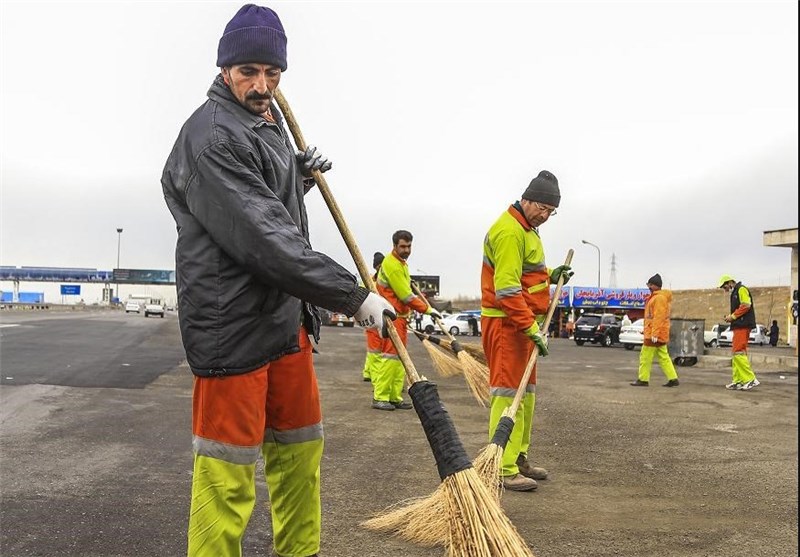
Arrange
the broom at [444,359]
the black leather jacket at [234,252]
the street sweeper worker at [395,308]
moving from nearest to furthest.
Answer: the black leather jacket at [234,252] < the street sweeper worker at [395,308] < the broom at [444,359]

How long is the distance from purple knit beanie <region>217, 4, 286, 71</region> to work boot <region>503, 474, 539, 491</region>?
132 inches

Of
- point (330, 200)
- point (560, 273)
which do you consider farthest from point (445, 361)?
point (330, 200)

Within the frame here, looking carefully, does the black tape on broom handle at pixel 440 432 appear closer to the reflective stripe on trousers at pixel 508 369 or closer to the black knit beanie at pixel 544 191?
the reflective stripe on trousers at pixel 508 369

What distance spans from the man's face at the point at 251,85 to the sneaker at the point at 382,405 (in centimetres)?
634

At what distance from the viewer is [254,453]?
2602 mm

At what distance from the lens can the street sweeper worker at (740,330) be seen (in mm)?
12172

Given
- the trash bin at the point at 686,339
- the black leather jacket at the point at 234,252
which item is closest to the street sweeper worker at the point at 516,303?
the black leather jacket at the point at 234,252

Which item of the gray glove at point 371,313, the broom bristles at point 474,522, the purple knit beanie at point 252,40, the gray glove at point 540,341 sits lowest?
the broom bristles at point 474,522

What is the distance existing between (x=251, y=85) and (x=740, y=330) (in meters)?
12.1

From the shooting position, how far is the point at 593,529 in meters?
4.14

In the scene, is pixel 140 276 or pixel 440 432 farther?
pixel 140 276

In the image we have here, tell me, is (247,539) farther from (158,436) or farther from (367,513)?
(158,436)

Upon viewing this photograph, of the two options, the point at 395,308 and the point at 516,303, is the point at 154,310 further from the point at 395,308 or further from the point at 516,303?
the point at 516,303

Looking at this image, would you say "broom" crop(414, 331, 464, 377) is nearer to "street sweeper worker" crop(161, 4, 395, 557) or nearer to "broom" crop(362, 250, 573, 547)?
"broom" crop(362, 250, 573, 547)
